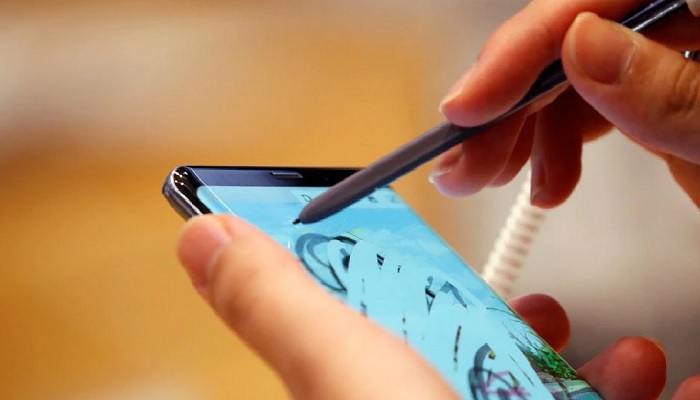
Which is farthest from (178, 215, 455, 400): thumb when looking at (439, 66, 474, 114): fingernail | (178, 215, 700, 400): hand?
(439, 66, 474, 114): fingernail

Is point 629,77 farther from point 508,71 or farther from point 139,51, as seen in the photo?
point 139,51

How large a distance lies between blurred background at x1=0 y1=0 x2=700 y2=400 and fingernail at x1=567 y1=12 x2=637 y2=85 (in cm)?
21

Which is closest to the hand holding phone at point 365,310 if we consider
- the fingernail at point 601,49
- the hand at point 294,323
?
the hand at point 294,323

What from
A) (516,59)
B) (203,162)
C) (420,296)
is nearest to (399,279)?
(420,296)

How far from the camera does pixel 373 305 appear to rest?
0.26 meters

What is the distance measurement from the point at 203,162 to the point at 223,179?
30cm

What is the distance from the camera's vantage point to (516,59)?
0.32 meters

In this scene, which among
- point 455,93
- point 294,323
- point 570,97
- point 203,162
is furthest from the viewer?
point 203,162

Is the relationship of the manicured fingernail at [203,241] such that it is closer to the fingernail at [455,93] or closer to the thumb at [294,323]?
the thumb at [294,323]

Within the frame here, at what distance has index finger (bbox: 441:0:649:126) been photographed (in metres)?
0.31

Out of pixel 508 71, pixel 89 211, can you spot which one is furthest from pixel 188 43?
pixel 508 71

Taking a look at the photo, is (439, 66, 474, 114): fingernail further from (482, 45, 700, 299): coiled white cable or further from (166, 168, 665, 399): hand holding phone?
(482, 45, 700, 299): coiled white cable

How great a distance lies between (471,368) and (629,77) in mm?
120

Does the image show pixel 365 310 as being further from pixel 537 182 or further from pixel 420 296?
pixel 537 182
